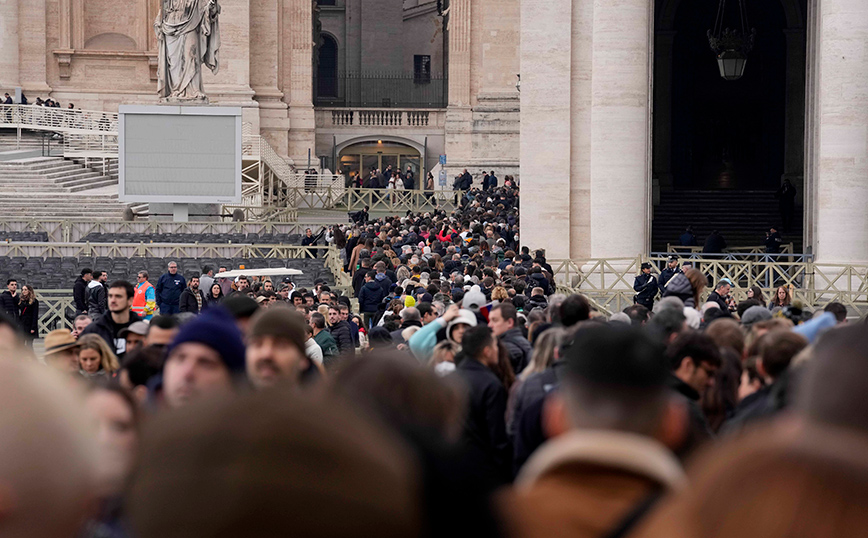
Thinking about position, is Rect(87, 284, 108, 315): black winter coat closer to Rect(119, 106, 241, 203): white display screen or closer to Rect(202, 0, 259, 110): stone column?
Rect(119, 106, 241, 203): white display screen

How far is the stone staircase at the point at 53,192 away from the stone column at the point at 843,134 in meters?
22.2

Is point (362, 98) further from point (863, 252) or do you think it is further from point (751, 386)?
point (751, 386)

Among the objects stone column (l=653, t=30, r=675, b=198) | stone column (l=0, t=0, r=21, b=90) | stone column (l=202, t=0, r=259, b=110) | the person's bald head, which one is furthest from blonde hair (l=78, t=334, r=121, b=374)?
stone column (l=0, t=0, r=21, b=90)

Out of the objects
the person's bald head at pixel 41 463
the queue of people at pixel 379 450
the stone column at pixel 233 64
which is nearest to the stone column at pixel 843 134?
the queue of people at pixel 379 450

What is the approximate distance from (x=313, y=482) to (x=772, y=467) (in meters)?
0.60

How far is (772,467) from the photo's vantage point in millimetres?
1738

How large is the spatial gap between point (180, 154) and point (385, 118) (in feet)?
72.7

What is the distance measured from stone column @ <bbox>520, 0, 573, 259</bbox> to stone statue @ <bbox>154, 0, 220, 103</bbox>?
1492 cm

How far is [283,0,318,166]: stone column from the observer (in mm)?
52469

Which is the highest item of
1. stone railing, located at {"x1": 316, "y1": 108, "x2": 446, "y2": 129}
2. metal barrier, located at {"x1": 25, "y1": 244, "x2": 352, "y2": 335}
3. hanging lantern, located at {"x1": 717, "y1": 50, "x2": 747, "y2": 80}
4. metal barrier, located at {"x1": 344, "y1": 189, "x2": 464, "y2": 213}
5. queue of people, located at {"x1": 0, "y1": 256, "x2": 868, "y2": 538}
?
stone railing, located at {"x1": 316, "y1": 108, "x2": 446, "y2": 129}

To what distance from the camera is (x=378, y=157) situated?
58312mm

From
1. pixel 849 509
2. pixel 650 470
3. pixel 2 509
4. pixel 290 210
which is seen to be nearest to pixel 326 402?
pixel 2 509

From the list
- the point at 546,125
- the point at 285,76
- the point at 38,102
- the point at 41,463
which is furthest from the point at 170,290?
the point at 285,76

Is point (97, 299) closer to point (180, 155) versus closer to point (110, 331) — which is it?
point (110, 331)
